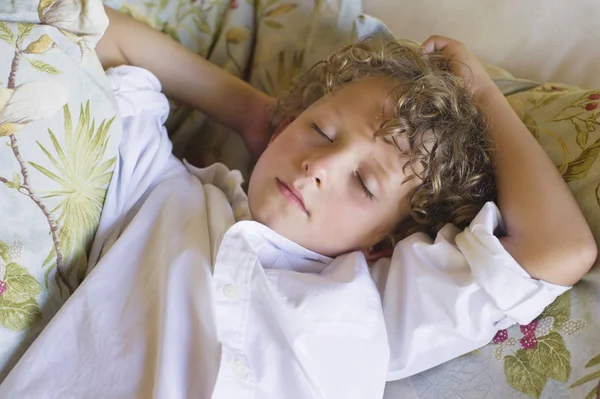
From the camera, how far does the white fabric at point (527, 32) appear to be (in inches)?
41.1

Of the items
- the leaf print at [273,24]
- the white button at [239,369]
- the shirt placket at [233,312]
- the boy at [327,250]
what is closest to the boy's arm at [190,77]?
the boy at [327,250]

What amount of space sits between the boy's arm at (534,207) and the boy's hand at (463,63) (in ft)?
0.07

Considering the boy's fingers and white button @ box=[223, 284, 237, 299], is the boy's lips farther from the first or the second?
the boy's fingers

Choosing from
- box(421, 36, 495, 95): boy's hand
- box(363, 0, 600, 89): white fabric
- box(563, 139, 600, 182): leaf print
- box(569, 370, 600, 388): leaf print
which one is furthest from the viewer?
box(363, 0, 600, 89): white fabric

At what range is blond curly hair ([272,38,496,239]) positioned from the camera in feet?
2.83

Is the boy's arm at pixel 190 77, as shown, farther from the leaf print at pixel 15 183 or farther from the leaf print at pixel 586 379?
the leaf print at pixel 586 379

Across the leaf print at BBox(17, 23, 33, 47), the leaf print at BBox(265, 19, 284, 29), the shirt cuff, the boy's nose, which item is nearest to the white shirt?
the shirt cuff

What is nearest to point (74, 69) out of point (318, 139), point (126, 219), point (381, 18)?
point (126, 219)

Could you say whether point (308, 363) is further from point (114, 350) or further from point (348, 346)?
point (114, 350)

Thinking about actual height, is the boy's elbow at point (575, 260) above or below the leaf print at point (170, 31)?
above

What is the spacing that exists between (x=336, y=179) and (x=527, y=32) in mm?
546

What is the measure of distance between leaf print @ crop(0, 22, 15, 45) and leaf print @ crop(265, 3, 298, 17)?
55cm

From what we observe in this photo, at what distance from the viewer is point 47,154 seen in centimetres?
74

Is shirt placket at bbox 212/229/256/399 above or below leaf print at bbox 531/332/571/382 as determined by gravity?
below
